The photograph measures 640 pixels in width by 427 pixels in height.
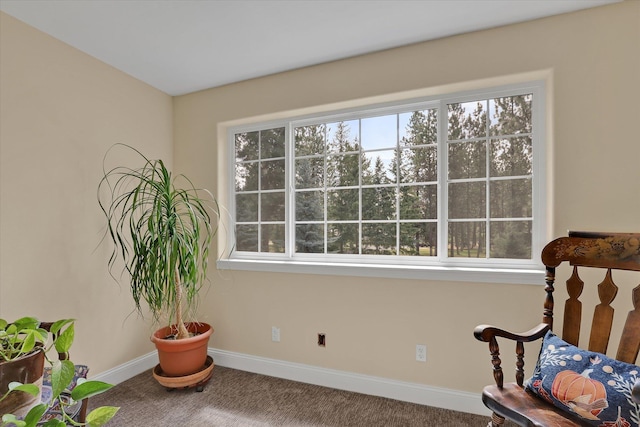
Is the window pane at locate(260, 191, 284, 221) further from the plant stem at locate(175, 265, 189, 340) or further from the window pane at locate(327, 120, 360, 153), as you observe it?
the plant stem at locate(175, 265, 189, 340)

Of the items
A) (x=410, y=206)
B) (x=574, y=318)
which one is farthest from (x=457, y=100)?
(x=574, y=318)

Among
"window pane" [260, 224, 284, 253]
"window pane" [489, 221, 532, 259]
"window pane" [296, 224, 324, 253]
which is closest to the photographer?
"window pane" [489, 221, 532, 259]

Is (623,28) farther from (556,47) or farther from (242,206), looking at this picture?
(242,206)

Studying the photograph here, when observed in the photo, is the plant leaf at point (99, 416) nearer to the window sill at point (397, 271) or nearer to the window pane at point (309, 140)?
the window sill at point (397, 271)

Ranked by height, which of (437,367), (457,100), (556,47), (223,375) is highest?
(556,47)

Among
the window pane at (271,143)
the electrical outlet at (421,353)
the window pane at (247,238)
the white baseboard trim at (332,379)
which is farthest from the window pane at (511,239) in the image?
the window pane at (247,238)

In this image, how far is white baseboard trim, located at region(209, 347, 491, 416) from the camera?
2.10m

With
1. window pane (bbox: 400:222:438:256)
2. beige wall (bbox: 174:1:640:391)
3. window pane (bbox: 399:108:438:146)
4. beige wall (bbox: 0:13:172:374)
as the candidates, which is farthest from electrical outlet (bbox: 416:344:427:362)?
beige wall (bbox: 0:13:172:374)

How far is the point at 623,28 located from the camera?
1.81m

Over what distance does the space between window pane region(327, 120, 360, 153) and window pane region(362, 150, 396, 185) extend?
0.49 ft

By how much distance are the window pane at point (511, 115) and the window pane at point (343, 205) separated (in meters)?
1.03

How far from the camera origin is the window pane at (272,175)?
2801 mm

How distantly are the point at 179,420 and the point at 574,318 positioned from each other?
227 cm

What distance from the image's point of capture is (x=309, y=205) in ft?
8.86
